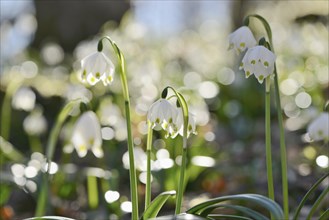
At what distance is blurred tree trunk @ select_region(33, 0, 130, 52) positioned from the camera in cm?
891

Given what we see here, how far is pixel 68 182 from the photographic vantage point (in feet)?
11.9

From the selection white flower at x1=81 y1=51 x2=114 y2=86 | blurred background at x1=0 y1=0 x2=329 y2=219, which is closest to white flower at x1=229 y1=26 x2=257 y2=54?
blurred background at x1=0 y1=0 x2=329 y2=219

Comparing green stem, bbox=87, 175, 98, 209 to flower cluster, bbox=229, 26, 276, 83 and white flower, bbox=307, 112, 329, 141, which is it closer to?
white flower, bbox=307, 112, 329, 141

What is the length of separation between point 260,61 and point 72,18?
23.0ft

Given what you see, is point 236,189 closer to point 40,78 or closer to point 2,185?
point 2,185

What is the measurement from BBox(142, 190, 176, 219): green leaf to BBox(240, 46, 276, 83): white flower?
1.57 ft

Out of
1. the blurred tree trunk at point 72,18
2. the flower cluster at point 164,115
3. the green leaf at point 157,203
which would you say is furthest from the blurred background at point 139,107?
the green leaf at point 157,203

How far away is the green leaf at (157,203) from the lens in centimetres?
210

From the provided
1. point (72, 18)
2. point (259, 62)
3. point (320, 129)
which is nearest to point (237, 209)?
point (259, 62)

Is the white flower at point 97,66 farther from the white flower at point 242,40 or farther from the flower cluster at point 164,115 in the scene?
the white flower at point 242,40

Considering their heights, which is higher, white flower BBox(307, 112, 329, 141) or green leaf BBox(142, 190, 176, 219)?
white flower BBox(307, 112, 329, 141)

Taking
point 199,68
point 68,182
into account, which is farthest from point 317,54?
point 68,182

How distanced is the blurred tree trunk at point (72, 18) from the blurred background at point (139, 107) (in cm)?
1

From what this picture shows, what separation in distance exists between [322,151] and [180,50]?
479 centimetres
